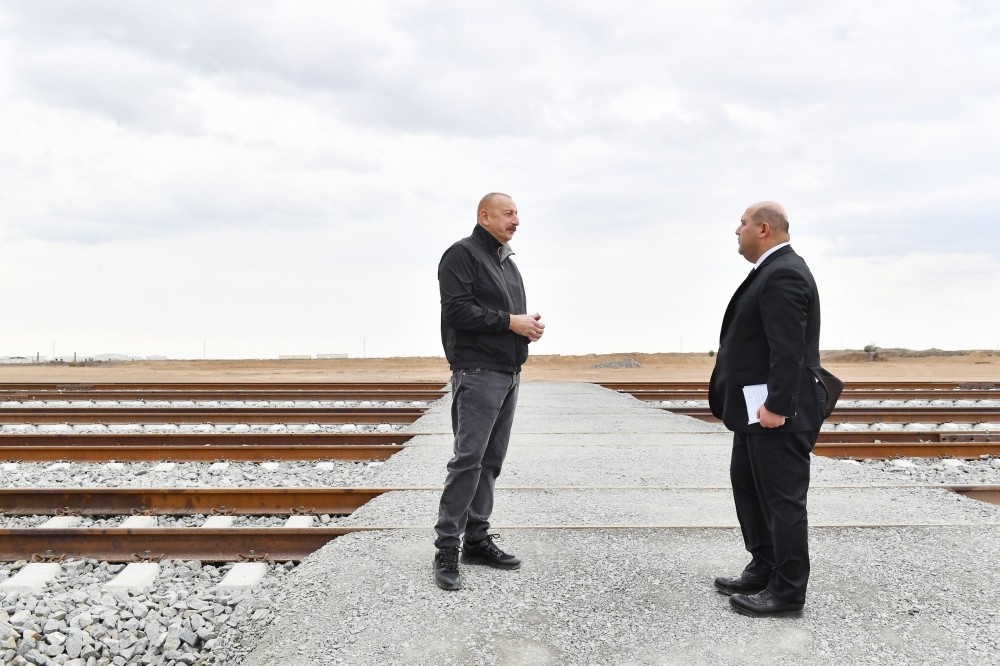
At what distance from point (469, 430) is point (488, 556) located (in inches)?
35.9

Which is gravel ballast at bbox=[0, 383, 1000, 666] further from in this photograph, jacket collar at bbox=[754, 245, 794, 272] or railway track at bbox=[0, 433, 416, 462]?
railway track at bbox=[0, 433, 416, 462]

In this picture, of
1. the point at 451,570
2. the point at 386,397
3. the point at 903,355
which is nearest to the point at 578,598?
the point at 451,570

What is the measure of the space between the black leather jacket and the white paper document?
121 cm

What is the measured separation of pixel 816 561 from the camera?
4.77m

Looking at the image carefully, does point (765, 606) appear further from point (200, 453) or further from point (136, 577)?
point (200, 453)

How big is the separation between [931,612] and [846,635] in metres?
0.64

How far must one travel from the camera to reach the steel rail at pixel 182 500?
6.43 meters

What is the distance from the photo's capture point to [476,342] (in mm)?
4156

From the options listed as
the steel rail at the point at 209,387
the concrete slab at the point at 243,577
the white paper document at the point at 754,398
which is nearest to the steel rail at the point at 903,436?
the white paper document at the point at 754,398

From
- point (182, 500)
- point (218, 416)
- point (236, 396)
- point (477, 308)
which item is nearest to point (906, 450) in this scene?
point (477, 308)

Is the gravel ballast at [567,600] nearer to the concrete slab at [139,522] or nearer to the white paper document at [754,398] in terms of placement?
the concrete slab at [139,522]

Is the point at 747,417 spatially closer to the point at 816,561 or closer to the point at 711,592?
the point at 711,592

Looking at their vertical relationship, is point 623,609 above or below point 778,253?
below

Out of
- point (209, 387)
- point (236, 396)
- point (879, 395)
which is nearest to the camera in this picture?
point (236, 396)
